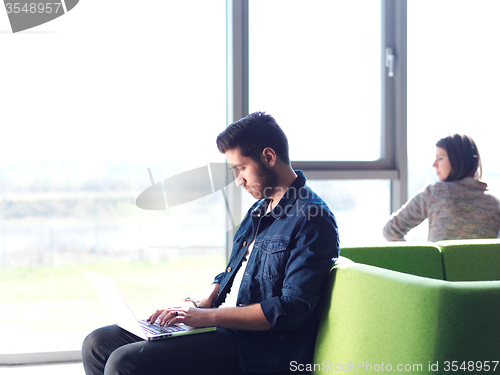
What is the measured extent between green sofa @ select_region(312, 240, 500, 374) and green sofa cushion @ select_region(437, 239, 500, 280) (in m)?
0.82

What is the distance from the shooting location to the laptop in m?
1.56

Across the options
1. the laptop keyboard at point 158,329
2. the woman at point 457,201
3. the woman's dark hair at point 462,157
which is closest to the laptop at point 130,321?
the laptop keyboard at point 158,329

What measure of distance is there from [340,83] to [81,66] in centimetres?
163

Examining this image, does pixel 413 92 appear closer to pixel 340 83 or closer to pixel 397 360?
pixel 340 83

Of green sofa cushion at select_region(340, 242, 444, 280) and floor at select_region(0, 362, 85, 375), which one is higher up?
green sofa cushion at select_region(340, 242, 444, 280)

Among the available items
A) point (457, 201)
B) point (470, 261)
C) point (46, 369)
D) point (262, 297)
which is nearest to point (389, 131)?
point (457, 201)

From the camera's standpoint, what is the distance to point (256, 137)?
172 centimetres

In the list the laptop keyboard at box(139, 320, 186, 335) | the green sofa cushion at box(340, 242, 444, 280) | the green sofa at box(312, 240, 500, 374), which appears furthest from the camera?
the green sofa cushion at box(340, 242, 444, 280)

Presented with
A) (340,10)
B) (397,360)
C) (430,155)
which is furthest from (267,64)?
(397,360)

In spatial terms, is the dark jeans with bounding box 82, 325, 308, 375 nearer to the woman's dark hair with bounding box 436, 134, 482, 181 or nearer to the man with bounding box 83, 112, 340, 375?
the man with bounding box 83, 112, 340, 375

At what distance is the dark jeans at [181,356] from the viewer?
148cm

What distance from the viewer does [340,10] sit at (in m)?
3.28

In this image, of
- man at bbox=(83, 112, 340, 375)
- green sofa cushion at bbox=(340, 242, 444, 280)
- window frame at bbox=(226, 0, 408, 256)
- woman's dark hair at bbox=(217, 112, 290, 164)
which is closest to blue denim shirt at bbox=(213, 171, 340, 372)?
man at bbox=(83, 112, 340, 375)

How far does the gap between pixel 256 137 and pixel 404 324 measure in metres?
0.80
